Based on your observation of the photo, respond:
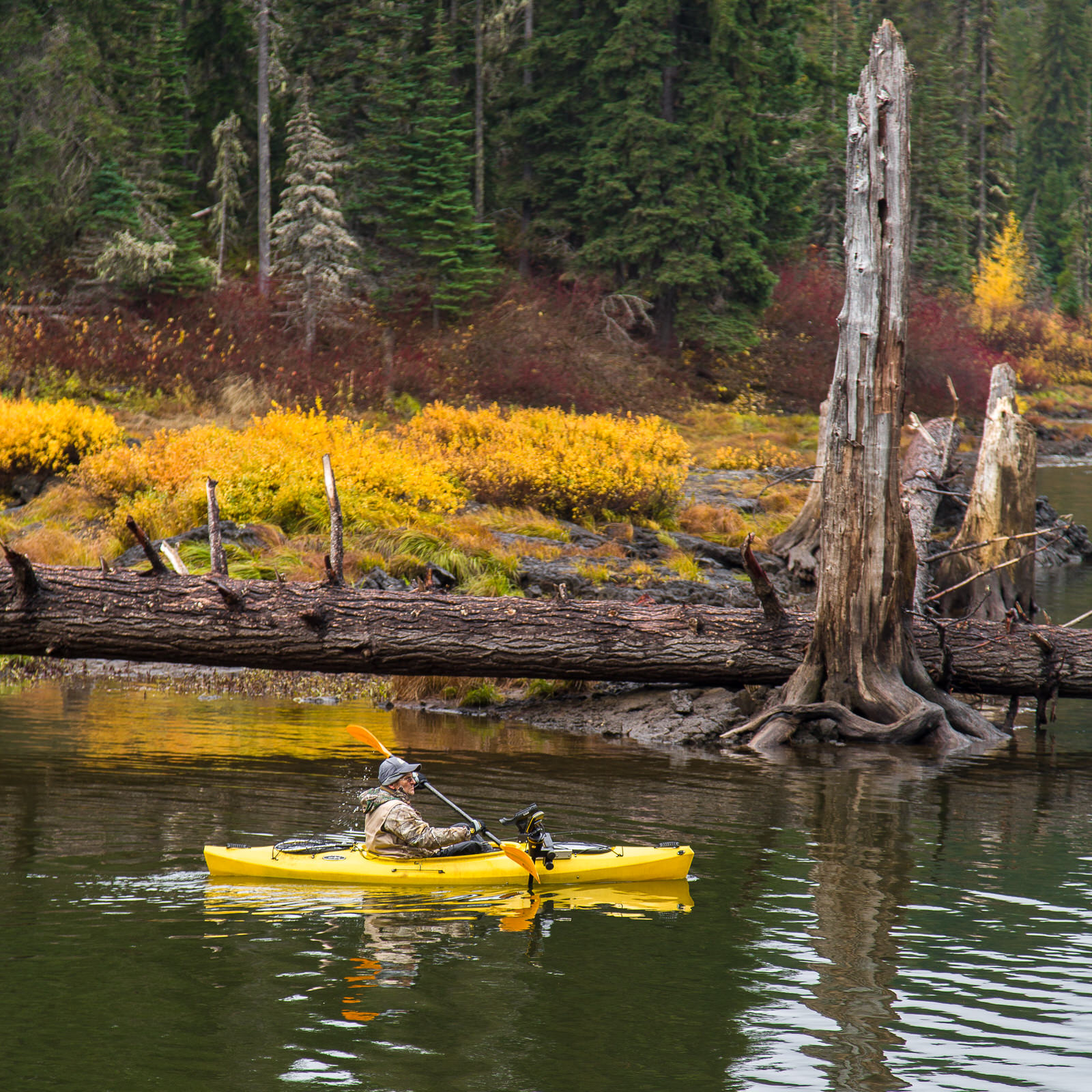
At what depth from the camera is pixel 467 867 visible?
8.31 metres

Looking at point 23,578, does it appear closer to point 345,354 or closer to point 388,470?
point 388,470

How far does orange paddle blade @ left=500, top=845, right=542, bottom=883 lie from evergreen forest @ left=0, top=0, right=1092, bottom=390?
22.7m

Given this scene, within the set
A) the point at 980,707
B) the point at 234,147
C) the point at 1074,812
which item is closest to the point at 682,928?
the point at 1074,812

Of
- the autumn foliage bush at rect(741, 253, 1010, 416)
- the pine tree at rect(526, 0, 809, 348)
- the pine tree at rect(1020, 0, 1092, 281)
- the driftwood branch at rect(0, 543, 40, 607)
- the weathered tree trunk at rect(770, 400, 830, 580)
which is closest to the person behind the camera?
the driftwood branch at rect(0, 543, 40, 607)

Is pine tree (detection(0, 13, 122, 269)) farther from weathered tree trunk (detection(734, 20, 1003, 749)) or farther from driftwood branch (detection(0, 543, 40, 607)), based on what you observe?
weathered tree trunk (detection(734, 20, 1003, 749))

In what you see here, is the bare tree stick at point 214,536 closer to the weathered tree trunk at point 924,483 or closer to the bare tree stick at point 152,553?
the bare tree stick at point 152,553

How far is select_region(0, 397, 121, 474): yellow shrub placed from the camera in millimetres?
19547

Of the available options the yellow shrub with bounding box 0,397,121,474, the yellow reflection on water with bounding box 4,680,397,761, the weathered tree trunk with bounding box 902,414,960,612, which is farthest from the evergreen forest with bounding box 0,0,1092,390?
the yellow reflection on water with bounding box 4,680,397,761

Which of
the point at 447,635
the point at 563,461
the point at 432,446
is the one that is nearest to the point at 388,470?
the point at 432,446

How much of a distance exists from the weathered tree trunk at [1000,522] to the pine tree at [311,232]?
16.9 meters

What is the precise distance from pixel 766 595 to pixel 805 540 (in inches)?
274

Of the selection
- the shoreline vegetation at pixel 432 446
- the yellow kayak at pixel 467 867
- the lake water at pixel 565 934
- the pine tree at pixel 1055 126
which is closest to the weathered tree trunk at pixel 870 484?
the lake water at pixel 565 934

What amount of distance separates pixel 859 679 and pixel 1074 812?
241cm

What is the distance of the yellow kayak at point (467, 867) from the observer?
8.12 meters
